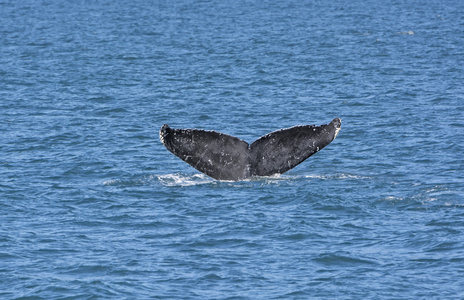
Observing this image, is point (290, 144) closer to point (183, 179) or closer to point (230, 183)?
point (230, 183)

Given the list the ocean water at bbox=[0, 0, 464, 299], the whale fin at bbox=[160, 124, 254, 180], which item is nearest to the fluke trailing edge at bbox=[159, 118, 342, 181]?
the whale fin at bbox=[160, 124, 254, 180]

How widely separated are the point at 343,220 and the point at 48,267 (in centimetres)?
578

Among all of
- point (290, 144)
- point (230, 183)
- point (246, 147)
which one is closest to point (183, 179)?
point (230, 183)

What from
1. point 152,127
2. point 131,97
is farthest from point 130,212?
point 131,97

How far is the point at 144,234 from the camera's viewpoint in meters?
16.6

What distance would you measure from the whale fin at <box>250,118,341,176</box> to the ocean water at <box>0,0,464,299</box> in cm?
92

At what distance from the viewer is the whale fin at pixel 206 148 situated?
17.6 meters

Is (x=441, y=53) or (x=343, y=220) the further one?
(x=441, y=53)

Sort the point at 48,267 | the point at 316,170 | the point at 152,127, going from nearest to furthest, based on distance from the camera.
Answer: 1. the point at 48,267
2. the point at 316,170
3. the point at 152,127

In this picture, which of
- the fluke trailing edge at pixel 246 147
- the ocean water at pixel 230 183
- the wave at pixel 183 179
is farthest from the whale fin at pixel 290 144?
the wave at pixel 183 179

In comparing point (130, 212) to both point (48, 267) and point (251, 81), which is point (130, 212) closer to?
point (48, 267)

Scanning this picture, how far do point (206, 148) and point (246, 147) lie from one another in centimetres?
82

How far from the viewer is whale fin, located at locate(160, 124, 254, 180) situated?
17562 mm

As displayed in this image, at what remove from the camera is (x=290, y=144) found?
17797 mm
